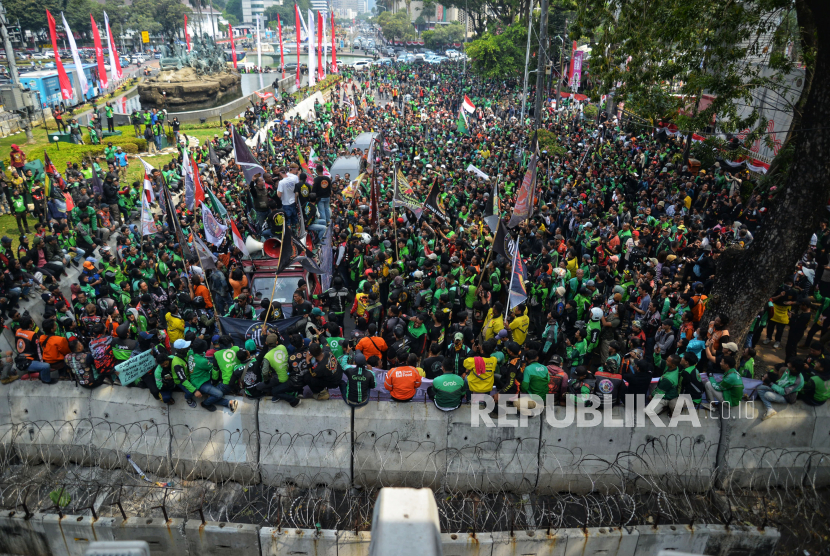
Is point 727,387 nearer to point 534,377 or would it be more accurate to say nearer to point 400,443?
point 534,377

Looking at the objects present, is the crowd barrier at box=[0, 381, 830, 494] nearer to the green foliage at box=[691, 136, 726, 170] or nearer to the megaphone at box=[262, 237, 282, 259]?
the megaphone at box=[262, 237, 282, 259]

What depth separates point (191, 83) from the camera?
1625 inches

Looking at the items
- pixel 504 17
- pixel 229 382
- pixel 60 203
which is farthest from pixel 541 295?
pixel 504 17

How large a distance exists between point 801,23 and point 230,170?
60.5ft

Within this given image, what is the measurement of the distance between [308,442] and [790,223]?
809 centimetres

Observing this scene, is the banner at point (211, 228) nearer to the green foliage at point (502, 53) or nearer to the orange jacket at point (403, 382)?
the orange jacket at point (403, 382)

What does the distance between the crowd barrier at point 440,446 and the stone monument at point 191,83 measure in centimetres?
3786

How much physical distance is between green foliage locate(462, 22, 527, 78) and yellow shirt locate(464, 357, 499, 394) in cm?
4427

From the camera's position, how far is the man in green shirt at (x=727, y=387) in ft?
24.2

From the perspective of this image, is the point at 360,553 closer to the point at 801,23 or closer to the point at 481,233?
the point at 481,233

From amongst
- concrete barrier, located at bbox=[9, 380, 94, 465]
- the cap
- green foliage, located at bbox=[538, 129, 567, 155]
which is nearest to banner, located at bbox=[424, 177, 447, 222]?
the cap

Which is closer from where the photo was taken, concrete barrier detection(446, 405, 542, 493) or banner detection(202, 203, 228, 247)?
concrete barrier detection(446, 405, 542, 493)

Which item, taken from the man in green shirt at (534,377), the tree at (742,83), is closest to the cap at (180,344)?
the man in green shirt at (534,377)

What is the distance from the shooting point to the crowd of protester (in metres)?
7.75
